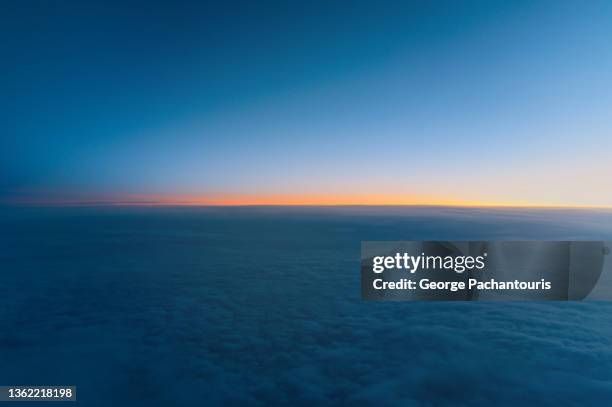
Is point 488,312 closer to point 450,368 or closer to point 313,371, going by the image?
point 450,368

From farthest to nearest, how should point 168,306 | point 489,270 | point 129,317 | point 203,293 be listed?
1. point 203,293
2. point 168,306
3. point 129,317
4. point 489,270

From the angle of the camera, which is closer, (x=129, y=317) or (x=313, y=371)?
(x=313, y=371)

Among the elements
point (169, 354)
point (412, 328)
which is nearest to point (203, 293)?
point (169, 354)

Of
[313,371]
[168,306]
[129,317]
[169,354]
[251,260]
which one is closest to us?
[313,371]

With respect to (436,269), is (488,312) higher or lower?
lower

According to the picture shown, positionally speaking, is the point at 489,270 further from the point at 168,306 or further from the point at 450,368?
the point at 168,306

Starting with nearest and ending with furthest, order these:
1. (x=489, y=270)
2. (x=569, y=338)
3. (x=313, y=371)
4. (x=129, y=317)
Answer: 1. (x=313, y=371)
2. (x=489, y=270)
3. (x=569, y=338)
4. (x=129, y=317)

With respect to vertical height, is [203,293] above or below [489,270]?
below

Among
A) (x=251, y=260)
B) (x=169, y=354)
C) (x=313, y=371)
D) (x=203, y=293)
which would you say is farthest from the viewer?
(x=251, y=260)

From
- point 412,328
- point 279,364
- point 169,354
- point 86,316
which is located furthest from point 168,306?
point 412,328
